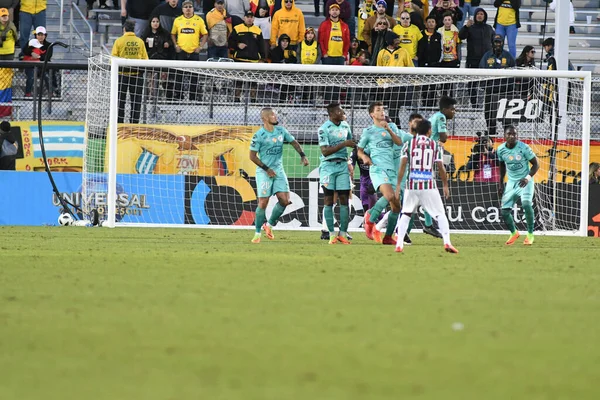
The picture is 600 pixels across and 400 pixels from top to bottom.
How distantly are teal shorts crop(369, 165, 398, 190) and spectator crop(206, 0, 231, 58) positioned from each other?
9107 millimetres

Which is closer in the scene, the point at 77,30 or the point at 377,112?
the point at 377,112

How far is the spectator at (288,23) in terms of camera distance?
963 inches

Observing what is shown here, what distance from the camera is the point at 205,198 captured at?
21.7m

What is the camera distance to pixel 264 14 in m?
25.2

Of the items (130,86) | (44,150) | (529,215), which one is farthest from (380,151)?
(44,150)

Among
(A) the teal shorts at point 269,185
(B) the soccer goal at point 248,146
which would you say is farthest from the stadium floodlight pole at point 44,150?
(A) the teal shorts at point 269,185

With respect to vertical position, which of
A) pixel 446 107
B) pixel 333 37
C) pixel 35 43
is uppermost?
pixel 333 37

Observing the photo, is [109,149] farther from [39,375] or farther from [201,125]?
[39,375]

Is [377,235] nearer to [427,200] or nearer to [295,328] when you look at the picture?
[427,200]

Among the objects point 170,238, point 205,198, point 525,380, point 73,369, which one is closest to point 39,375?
point 73,369

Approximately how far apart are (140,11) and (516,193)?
11064 millimetres

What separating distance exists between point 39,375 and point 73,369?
20cm

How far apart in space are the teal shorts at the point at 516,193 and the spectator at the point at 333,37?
27.4 feet

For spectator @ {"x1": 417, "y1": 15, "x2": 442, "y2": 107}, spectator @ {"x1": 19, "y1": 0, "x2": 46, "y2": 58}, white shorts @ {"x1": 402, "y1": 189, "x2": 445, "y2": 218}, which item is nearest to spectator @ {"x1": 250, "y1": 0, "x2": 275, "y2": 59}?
spectator @ {"x1": 417, "y1": 15, "x2": 442, "y2": 107}
